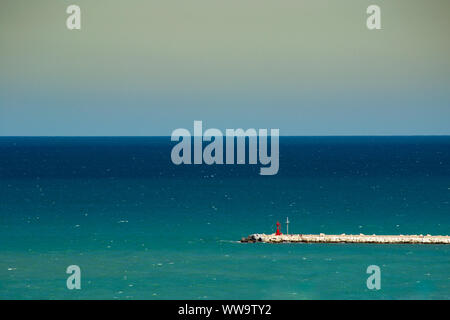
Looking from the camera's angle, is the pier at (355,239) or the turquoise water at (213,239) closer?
the turquoise water at (213,239)

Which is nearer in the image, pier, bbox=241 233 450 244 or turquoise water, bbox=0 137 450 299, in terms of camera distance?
turquoise water, bbox=0 137 450 299

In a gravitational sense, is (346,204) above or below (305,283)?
above

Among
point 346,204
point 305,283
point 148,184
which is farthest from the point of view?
point 148,184

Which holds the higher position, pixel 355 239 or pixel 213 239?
pixel 213 239

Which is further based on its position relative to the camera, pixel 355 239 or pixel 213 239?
pixel 213 239

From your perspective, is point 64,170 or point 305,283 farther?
point 64,170
